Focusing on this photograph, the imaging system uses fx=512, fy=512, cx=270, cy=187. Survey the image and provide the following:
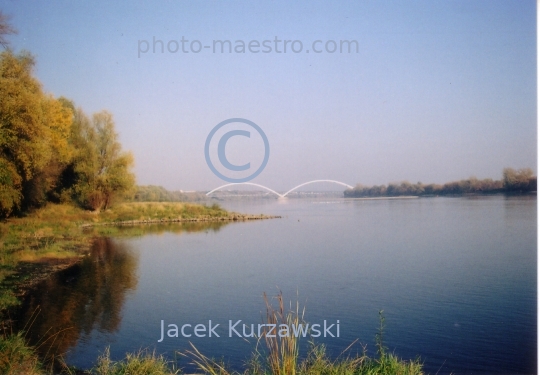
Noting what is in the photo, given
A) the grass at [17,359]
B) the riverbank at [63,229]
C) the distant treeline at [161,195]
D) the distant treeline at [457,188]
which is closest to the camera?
the grass at [17,359]

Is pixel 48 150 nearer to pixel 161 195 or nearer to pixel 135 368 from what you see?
pixel 161 195

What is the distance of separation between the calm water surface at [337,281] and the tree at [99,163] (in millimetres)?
641

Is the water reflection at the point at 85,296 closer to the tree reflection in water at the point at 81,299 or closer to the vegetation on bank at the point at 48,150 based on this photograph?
the tree reflection in water at the point at 81,299

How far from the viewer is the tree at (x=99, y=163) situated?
6273 millimetres

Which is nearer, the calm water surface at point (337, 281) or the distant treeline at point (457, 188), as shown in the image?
the calm water surface at point (337, 281)

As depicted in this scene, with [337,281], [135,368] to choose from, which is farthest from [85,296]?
[337,281]

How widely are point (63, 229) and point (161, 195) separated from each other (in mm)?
→ 1400

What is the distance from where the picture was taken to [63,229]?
667cm

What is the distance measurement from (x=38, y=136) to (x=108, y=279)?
77.4 inches

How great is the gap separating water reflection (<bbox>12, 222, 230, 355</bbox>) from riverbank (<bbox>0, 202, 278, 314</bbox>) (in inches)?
4.1

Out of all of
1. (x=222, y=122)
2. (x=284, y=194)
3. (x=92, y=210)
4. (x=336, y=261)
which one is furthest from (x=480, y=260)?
(x=92, y=210)

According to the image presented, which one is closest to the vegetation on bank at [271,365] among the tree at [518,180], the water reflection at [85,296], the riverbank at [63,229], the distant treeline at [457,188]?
the water reflection at [85,296]

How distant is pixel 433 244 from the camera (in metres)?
6.39

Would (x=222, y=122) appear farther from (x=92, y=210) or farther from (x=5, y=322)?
(x=5, y=322)
